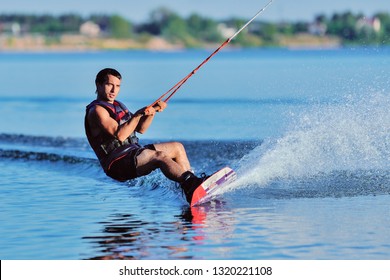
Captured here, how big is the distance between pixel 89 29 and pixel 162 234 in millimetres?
186011

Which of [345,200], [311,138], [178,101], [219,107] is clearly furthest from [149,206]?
[178,101]

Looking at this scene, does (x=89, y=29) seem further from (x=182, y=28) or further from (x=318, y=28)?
(x=318, y=28)

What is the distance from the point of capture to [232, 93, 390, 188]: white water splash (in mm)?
13773

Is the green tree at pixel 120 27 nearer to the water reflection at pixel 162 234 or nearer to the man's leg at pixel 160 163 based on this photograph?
the man's leg at pixel 160 163

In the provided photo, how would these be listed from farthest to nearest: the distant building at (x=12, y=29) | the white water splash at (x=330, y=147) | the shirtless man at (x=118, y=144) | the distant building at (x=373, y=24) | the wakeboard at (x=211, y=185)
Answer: the distant building at (x=12, y=29) < the distant building at (x=373, y=24) < the white water splash at (x=330, y=147) < the wakeboard at (x=211, y=185) < the shirtless man at (x=118, y=144)

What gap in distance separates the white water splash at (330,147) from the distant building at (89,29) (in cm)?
17283

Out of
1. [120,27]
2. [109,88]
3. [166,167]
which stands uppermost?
[120,27]

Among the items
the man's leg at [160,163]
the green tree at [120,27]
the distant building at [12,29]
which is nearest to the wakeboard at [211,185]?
the man's leg at [160,163]

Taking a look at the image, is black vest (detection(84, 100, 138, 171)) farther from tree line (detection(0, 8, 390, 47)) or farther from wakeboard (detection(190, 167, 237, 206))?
tree line (detection(0, 8, 390, 47))

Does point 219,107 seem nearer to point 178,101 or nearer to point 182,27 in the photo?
point 178,101

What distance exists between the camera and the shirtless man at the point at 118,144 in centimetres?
1123

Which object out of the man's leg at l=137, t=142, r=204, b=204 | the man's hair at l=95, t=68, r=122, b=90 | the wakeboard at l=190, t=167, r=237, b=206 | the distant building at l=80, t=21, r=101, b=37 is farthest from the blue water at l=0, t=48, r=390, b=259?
the distant building at l=80, t=21, r=101, b=37

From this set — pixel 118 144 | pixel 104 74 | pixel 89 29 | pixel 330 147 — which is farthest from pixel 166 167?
pixel 89 29

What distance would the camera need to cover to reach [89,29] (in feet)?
637
